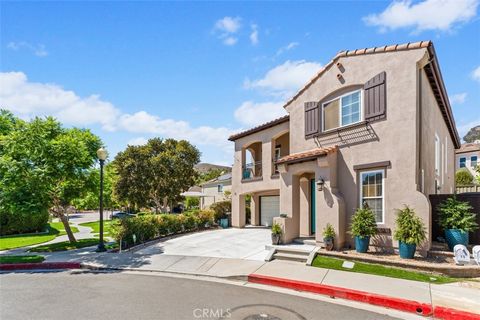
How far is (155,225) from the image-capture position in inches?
591

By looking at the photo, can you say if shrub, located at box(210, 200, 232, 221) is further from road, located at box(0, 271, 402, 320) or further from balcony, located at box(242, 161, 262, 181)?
road, located at box(0, 271, 402, 320)

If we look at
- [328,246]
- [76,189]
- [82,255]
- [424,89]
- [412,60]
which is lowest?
[82,255]

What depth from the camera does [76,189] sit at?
50.1ft

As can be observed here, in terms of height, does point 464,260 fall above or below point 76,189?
below

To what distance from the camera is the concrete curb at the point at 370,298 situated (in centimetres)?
587

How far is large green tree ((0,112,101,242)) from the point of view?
13055mm

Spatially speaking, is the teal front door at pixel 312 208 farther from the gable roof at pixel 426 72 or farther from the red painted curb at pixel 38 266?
the red painted curb at pixel 38 266

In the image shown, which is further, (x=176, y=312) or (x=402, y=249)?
(x=402, y=249)

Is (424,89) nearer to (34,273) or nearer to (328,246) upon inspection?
(328,246)

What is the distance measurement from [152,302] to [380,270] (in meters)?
6.43

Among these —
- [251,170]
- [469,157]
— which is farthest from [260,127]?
[469,157]

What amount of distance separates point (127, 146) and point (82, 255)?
22.3 meters

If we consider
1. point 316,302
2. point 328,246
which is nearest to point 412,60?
point 328,246

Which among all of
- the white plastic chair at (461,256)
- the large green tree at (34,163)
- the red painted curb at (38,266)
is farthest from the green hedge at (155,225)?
the white plastic chair at (461,256)
